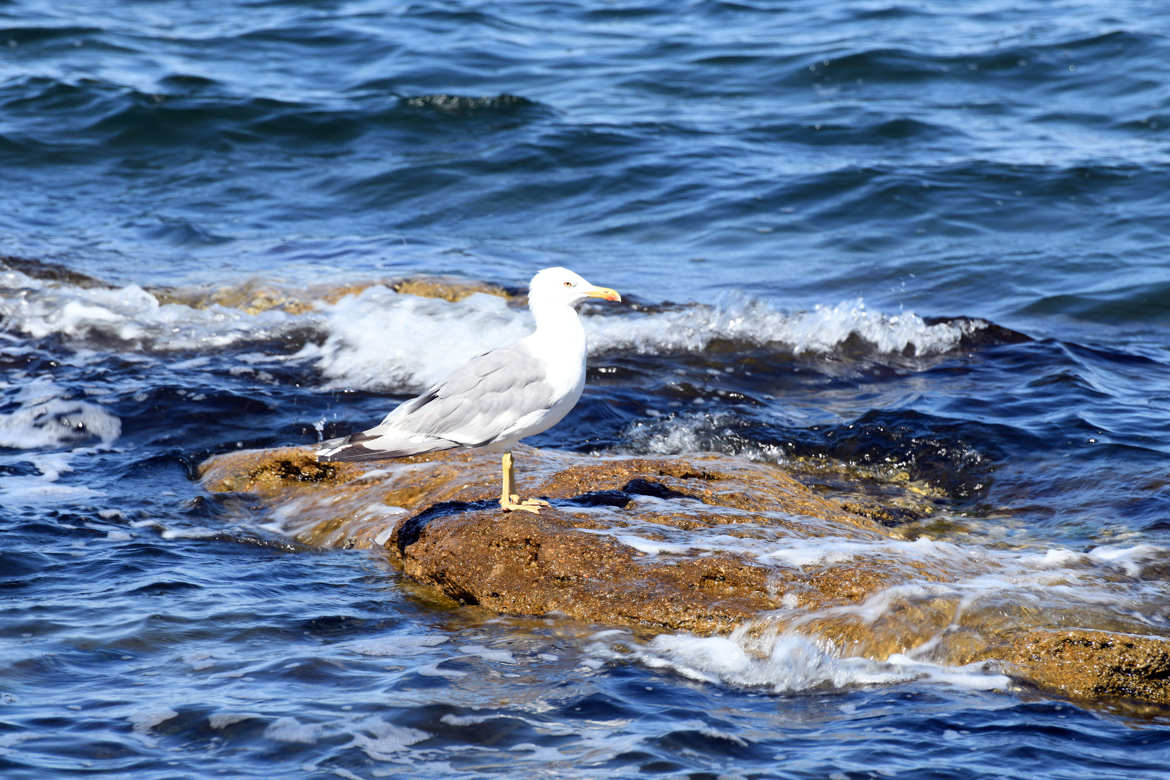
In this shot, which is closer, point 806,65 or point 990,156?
point 990,156

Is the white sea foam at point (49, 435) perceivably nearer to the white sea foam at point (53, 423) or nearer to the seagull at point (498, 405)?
the white sea foam at point (53, 423)

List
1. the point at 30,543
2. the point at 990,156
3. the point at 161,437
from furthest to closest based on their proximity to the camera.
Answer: the point at 990,156 → the point at 161,437 → the point at 30,543

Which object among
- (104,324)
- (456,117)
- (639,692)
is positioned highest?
(456,117)

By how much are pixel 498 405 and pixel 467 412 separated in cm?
15

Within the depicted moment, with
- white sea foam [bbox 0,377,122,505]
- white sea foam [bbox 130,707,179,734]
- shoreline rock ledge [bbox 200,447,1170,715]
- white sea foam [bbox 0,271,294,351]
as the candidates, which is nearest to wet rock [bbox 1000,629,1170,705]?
shoreline rock ledge [bbox 200,447,1170,715]

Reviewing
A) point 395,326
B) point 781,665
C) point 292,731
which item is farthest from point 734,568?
point 395,326

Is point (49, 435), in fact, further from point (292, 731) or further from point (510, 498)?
point (292, 731)

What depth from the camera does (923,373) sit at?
30.8 feet

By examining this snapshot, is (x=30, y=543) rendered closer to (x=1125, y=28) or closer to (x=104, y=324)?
(x=104, y=324)

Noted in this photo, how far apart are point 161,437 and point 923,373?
5.12m

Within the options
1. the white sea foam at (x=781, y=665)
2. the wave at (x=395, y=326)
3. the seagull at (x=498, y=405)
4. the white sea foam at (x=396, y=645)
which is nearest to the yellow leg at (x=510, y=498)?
the seagull at (x=498, y=405)

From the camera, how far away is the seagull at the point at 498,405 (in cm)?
550

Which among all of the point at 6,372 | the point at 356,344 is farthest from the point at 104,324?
the point at 356,344

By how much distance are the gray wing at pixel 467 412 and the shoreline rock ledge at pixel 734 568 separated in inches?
15.2
